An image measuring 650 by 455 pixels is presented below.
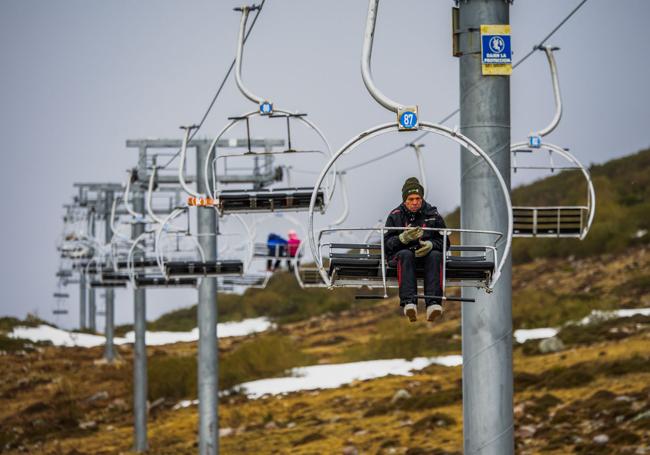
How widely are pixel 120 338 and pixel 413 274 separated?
69.0 metres

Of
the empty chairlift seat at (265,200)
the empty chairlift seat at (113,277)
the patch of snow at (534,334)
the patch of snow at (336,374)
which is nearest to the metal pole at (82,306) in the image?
the patch of snow at (336,374)

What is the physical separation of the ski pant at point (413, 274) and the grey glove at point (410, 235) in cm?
11

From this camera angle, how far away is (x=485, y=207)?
11.5 metres

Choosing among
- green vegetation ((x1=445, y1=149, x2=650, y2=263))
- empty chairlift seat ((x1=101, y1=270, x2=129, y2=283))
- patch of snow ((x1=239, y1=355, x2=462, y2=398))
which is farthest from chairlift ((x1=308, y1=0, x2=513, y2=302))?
green vegetation ((x1=445, y1=149, x2=650, y2=263))

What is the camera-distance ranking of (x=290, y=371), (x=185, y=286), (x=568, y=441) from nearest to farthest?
(x=568, y=441) < (x=185, y=286) < (x=290, y=371)

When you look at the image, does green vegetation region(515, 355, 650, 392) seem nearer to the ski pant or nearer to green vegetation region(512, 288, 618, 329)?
green vegetation region(512, 288, 618, 329)

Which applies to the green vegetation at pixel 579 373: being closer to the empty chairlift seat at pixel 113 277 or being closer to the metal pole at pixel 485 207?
the empty chairlift seat at pixel 113 277

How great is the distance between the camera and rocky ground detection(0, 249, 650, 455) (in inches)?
1076

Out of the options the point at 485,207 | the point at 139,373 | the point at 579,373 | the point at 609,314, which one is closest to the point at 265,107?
the point at 485,207

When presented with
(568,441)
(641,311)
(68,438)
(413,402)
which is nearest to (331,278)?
(568,441)

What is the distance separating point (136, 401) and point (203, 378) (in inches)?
315

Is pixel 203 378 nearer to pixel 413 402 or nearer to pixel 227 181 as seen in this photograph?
pixel 227 181

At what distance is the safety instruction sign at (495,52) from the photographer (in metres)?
11.5

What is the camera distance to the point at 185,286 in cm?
2627
